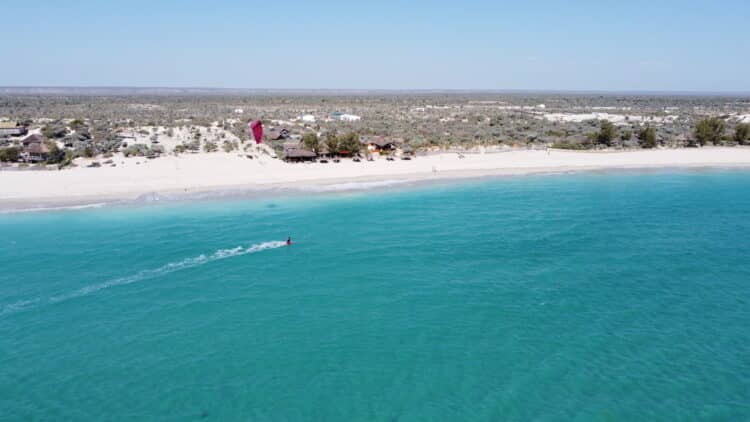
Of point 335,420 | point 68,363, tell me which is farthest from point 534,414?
point 68,363

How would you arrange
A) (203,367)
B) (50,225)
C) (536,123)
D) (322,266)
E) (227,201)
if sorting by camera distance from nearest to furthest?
(203,367)
(322,266)
(50,225)
(227,201)
(536,123)

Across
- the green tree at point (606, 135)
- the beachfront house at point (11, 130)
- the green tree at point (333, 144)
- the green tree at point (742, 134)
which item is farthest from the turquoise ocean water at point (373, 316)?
the green tree at point (742, 134)

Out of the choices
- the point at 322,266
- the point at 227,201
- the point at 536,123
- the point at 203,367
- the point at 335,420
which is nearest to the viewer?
the point at 335,420

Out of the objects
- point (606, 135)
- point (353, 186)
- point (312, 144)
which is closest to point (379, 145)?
point (312, 144)

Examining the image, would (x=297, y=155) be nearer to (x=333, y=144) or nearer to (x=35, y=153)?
(x=333, y=144)

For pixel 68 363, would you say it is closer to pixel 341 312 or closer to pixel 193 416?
pixel 193 416

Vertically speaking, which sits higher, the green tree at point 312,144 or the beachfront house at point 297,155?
the green tree at point 312,144

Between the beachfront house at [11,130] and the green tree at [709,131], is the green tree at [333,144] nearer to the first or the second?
the beachfront house at [11,130]

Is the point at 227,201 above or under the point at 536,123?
under

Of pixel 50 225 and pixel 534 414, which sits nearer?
pixel 534 414
